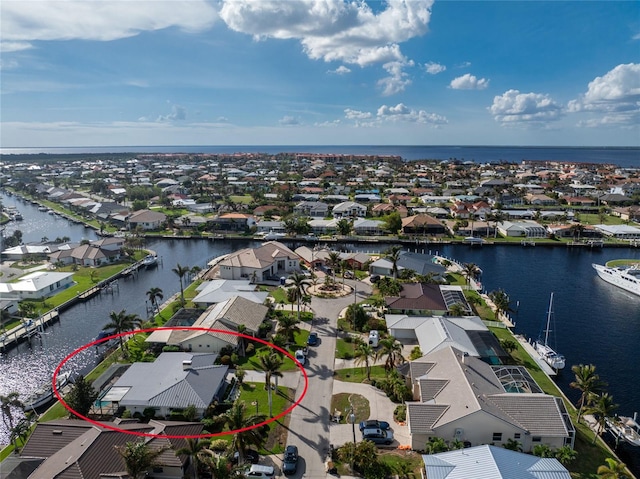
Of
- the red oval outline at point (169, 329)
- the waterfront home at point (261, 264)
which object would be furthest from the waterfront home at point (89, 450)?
the waterfront home at point (261, 264)

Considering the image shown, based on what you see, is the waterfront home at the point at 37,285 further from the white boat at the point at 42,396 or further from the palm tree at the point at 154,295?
the white boat at the point at 42,396

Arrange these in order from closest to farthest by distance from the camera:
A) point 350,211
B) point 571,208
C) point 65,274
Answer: point 65,274 → point 350,211 → point 571,208

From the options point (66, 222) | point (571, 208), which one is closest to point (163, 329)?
point (66, 222)

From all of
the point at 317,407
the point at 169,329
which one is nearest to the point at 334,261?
the point at 169,329

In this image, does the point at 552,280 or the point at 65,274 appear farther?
the point at 552,280

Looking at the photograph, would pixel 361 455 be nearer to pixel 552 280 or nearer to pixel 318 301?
pixel 318 301

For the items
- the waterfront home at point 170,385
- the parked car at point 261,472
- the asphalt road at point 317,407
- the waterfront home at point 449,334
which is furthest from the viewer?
the waterfront home at point 449,334

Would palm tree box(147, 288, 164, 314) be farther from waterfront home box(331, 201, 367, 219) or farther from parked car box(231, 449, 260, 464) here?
waterfront home box(331, 201, 367, 219)
